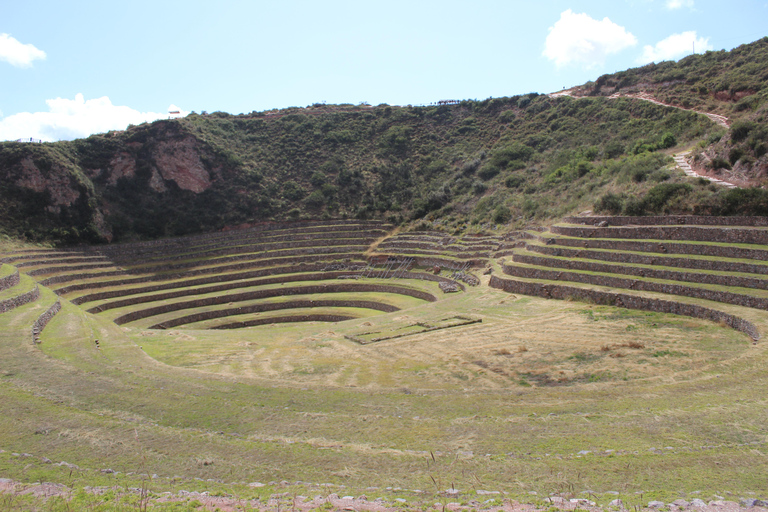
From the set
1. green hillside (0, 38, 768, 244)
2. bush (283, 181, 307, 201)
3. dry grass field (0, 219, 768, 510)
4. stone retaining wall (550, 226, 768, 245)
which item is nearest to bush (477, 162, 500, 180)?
green hillside (0, 38, 768, 244)

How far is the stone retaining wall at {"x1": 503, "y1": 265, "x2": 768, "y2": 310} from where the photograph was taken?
17.3 metres

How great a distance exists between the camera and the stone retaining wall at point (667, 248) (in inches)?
777

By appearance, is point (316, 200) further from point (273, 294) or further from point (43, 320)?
point (43, 320)

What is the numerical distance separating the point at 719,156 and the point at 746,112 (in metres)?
13.6

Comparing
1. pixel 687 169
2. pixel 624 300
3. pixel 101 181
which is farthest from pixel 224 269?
pixel 687 169

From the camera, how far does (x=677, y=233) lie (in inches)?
907

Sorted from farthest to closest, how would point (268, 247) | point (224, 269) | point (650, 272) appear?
point (268, 247)
point (224, 269)
point (650, 272)

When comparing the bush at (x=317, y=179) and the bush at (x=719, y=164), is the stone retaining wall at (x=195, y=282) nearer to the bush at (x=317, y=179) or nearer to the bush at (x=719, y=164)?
the bush at (x=317, y=179)

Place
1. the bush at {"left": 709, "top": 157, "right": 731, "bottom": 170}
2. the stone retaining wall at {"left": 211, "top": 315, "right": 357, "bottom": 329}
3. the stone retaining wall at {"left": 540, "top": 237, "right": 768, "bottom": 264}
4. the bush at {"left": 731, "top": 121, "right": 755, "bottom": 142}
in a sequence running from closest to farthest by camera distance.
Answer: the stone retaining wall at {"left": 540, "top": 237, "right": 768, "bottom": 264} < the bush at {"left": 731, "top": 121, "right": 755, "bottom": 142} < the bush at {"left": 709, "top": 157, "right": 731, "bottom": 170} < the stone retaining wall at {"left": 211, "top": 315, "right": 357, "bottom": 329}

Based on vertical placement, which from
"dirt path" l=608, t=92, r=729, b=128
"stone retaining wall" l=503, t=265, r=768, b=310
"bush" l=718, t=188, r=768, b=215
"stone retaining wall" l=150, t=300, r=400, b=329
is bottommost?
Result: "stone retaining wall" l=150, t=300, r=400, b=329

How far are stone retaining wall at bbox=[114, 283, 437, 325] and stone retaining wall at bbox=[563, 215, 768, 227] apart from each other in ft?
33.5

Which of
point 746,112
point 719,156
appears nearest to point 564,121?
point 746,112

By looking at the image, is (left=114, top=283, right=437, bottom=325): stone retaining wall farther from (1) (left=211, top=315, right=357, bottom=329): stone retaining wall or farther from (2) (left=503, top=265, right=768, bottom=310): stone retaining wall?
(2) (left=503, top=265, right=768, bottom=310): stone retaining wall

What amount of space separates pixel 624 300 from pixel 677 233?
5.85 metres
